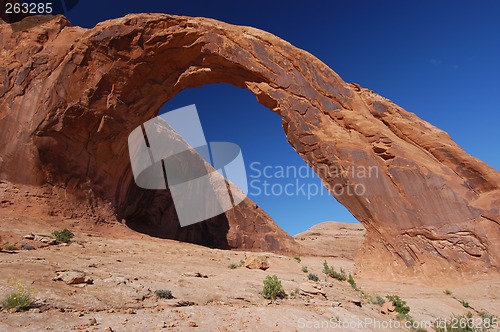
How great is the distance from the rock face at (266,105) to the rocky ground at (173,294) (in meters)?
1.89

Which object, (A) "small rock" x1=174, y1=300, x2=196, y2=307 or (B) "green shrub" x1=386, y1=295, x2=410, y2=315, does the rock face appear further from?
(A) "small rock" x1=174, y1=300, x2=196, y2=307

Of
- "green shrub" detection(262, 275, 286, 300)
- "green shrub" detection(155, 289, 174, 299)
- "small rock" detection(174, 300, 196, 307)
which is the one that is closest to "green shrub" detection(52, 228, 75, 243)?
"green shrub" detection(155, 289, 174, 299)

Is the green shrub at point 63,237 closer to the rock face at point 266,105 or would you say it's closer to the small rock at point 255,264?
the rock face at point 266,105

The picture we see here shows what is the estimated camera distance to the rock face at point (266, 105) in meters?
10.5

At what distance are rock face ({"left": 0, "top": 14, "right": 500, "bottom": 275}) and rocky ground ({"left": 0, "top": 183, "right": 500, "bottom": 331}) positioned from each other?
1886mm

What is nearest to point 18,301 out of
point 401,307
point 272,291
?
point 272,291

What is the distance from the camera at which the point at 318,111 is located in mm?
13805

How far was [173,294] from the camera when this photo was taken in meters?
6.28

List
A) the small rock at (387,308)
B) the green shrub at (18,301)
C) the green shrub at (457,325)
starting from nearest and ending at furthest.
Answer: the green shrub at (18,301) < the green shrub at (457,325) < the small rock at (387,308)

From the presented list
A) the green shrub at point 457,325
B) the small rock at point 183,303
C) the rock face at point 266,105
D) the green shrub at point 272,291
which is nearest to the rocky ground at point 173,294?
the small rock at point 183,303

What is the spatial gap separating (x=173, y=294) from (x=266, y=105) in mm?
11009

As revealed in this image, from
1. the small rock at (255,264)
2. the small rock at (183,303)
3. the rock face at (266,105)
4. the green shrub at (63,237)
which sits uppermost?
the rock face at (266,105)

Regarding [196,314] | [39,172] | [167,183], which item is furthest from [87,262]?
[167,183]

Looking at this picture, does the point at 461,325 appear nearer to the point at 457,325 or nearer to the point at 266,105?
the point at 457,325
